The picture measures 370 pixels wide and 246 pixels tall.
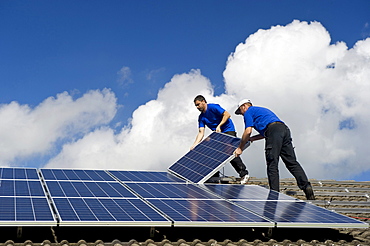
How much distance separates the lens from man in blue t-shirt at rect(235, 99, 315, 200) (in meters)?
12.3

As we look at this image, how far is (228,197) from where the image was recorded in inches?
442

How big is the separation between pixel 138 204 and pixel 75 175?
3276 mm

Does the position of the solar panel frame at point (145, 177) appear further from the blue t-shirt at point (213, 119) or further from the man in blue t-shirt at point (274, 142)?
the blue t-shirt at point (213, 119)

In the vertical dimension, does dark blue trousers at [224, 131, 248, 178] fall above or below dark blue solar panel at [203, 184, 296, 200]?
above

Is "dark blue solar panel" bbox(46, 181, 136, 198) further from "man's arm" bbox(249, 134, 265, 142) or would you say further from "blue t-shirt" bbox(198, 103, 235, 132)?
"blue t-shirt" bbox(198, 103, 235, 132)

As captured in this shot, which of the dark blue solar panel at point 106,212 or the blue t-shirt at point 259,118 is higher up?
the blue t-shirt at point 259,118

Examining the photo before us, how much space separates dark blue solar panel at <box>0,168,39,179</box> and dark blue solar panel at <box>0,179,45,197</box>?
517mm

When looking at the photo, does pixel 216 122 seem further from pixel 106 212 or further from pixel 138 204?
pixel 106 212

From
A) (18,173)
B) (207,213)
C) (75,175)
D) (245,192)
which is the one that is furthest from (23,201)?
(245,192)

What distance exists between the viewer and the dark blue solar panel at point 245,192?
11.4 m

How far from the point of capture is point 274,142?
12.3m

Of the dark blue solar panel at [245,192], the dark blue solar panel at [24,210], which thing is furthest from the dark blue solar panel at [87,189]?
the dark blue solar panel at [245,192]

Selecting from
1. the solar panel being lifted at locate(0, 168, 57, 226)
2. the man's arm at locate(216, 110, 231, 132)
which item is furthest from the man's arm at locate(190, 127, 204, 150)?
the solar panel being lifted at locate(0, 168, 57, 226)

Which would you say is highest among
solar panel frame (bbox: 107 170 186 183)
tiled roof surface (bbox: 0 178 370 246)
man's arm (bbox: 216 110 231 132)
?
man's arm (bbox: 216 110 231 132)
